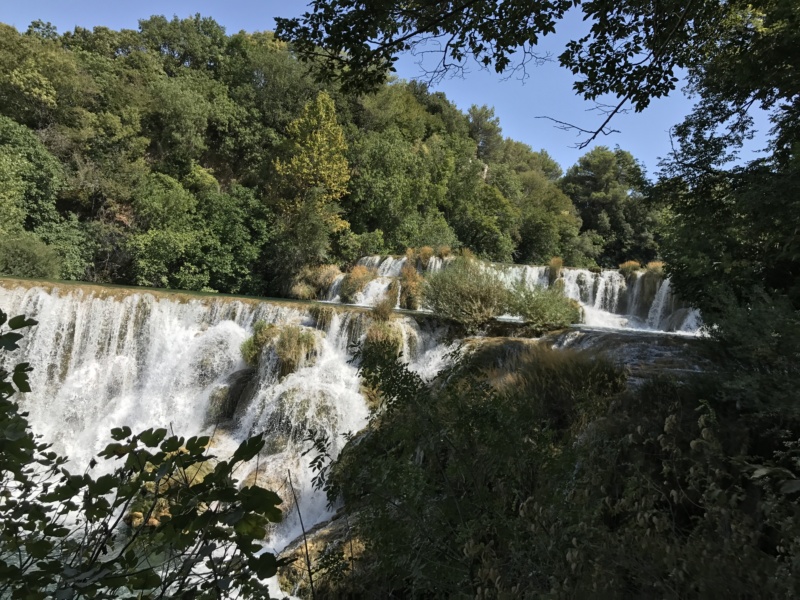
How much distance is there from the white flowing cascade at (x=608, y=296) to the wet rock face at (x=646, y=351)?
13.3 ft

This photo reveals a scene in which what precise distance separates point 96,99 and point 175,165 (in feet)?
12.0

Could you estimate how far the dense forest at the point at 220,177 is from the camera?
15891mm

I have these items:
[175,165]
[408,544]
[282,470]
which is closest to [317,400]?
[282,470]

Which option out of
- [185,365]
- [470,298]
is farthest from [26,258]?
[470,298]

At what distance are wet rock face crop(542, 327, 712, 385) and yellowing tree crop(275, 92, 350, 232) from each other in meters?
12.7

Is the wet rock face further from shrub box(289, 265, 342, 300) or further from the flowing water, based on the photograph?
shrub box(289, 265, 342, 300)

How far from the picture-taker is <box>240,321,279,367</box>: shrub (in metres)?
8.97

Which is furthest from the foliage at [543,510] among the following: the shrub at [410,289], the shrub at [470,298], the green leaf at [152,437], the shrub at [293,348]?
the shrub at [410,289]

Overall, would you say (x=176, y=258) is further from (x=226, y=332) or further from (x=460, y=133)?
(x=460, y=133)

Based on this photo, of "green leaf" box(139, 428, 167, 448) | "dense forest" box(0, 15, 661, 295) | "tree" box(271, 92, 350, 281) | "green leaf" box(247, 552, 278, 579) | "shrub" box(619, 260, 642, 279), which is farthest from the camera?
"tree" box(271, 92, 350, 281)

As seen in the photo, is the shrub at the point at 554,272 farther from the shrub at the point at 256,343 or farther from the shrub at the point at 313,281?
the shrub at the point at 256,343

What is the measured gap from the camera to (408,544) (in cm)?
224

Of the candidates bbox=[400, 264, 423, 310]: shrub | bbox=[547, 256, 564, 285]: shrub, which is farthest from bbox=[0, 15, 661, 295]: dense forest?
bbox=[400, 264, 423, 310]: shrub

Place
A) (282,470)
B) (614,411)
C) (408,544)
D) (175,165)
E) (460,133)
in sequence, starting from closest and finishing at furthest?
1. (408,544)
2. (614,411)
3. (282,470)
4. (175,165)
5. (460,133)
